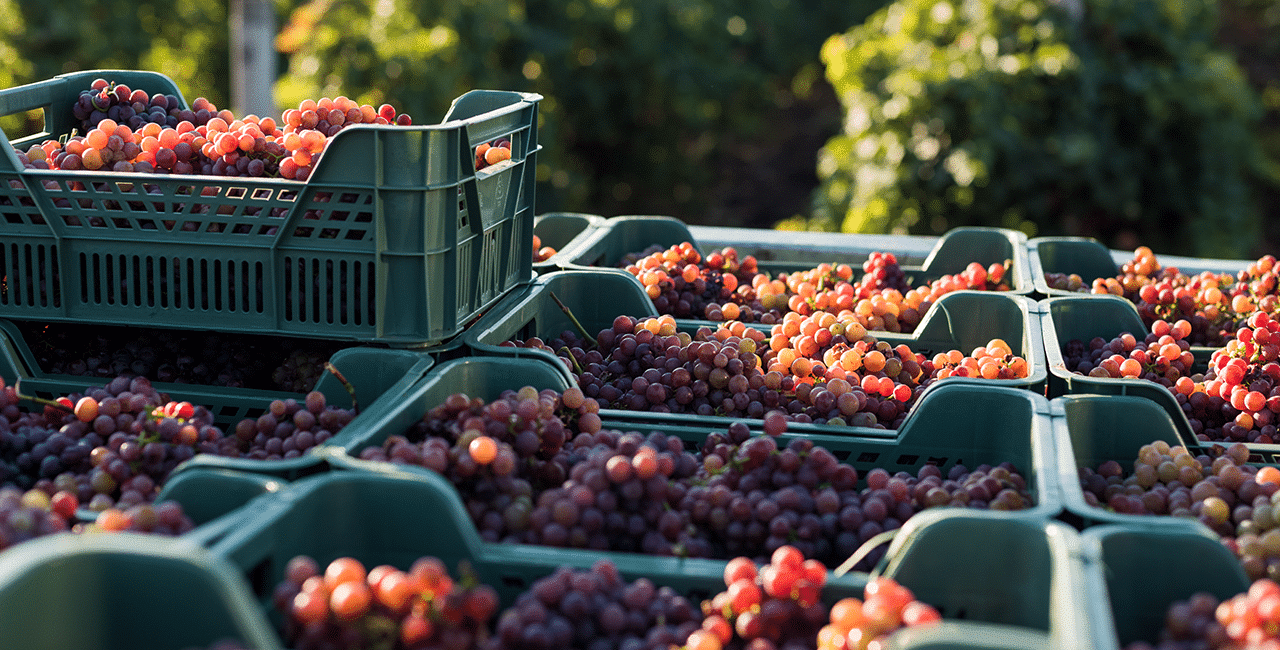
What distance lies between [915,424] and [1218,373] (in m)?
0.65

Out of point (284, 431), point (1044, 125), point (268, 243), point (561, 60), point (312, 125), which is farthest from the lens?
point (561, 60)

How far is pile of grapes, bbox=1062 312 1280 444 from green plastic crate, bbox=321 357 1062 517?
0.35 meters

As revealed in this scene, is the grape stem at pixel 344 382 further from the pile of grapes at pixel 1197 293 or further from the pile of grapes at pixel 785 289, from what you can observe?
the pile of grapes at pixel 1197 293

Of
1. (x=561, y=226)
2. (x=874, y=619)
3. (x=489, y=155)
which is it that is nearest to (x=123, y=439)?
(x=489, y=155)

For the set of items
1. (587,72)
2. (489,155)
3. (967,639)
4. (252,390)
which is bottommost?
(252,390)

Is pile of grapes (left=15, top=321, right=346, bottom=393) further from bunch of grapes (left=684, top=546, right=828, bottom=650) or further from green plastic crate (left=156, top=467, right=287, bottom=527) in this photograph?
bunch of grapes (left=684, top=546, right=828, bottom=650)

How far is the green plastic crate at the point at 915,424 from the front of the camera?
5.75 feet

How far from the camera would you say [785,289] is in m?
2.65

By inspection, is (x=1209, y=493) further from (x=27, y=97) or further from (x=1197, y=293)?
(x=27, y=97)

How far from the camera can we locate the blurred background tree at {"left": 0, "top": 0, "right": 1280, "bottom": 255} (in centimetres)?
499

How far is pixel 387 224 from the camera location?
174 centimetres

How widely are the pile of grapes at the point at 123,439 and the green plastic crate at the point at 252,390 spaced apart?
2.8 inches

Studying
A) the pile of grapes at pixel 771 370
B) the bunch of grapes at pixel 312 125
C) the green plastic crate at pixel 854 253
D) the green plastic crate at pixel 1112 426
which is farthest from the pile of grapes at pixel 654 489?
the green plastic crate at pixel 854 253

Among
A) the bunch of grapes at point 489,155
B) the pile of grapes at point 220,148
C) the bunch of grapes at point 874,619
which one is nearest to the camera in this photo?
the bunch of grapes at point 874,619
